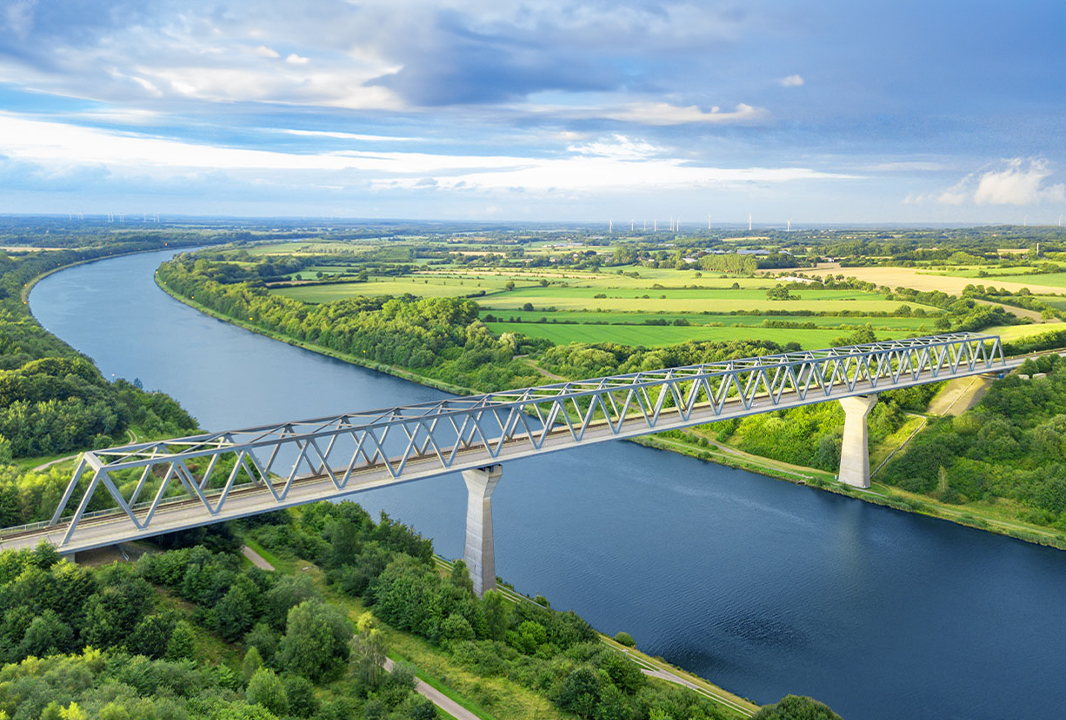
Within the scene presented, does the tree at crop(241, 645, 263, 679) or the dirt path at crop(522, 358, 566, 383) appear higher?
the tree at crop(241, 645, 263, 679)

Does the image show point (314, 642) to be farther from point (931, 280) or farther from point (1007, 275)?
point (1007, 275)

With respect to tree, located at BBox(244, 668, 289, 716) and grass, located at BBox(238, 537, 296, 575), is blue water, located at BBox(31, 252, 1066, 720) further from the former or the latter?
tree, located at BBox(244, 668, 289, 716)

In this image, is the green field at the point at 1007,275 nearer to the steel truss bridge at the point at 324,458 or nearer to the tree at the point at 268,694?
the steel truss bridge at the point at 324,458


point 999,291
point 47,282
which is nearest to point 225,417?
point 999,291

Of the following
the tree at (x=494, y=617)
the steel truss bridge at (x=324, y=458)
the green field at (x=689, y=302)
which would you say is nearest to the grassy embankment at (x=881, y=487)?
the steel truss bridge at (x=324, y=458)

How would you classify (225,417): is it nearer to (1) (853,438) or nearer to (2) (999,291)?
(1) (853,438)

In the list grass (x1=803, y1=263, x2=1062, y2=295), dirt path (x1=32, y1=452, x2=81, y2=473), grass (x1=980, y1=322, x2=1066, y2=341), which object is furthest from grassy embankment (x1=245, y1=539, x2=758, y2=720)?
grass (x1=803, y1=263, x2=1062, y2=295)

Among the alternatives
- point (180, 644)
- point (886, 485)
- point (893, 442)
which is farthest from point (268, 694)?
point (893, 442)
